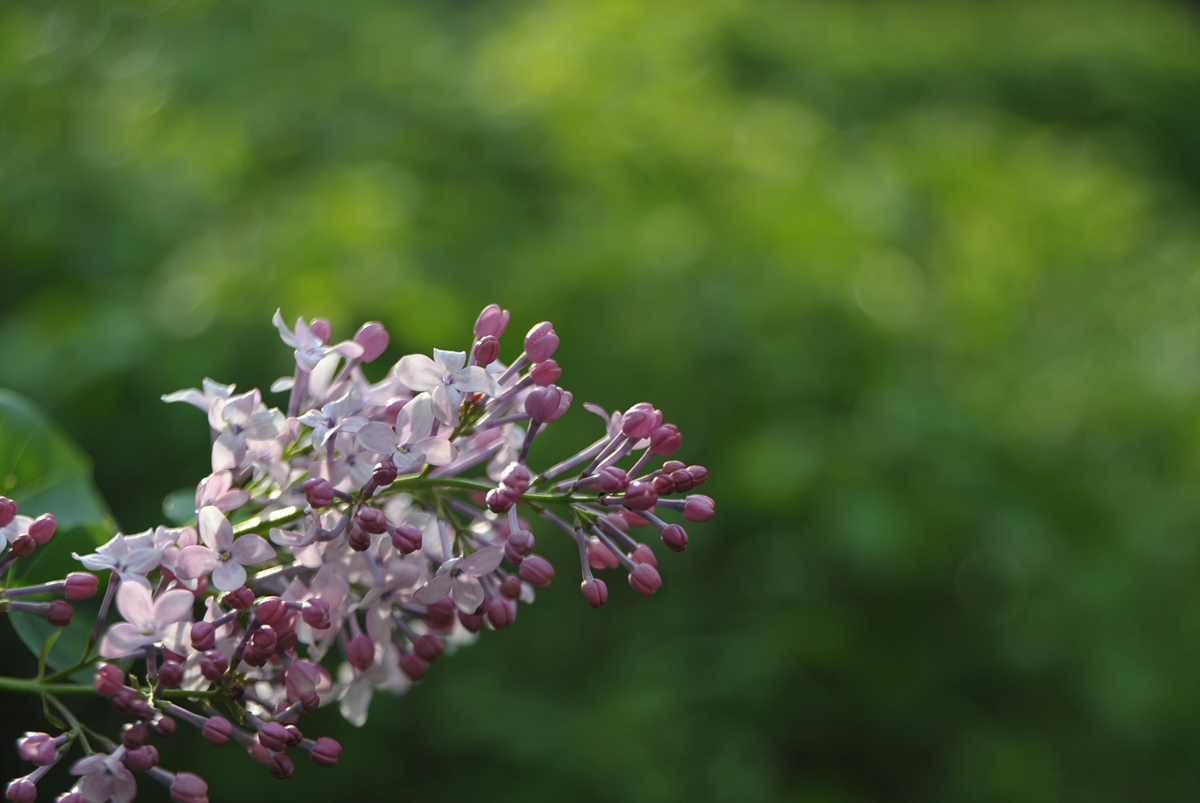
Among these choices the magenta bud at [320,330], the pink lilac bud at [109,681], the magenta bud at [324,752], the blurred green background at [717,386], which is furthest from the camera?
the blurred green background at [717,386]

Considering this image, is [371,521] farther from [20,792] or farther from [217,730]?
[20,792]

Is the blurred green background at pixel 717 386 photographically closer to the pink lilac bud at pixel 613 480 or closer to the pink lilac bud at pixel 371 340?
the pink lilac bud at pixel 371 340

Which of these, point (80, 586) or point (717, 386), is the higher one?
point (80, 586)

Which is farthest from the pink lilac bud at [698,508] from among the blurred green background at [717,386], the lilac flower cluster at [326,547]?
the blurred green background at [717,386]

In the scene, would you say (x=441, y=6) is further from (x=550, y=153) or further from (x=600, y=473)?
(x=600, y=473)

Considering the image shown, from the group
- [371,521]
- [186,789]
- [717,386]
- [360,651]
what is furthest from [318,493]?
[717,386]

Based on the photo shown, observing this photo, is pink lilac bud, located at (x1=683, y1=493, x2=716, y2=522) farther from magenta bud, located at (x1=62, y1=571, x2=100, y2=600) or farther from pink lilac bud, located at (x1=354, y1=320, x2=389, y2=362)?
magenta bud, located at (x1=62, y1=571, x2=100, y2=600)

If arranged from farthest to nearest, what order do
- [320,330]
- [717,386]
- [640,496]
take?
[717,386]
[320,330]
[640,496]
